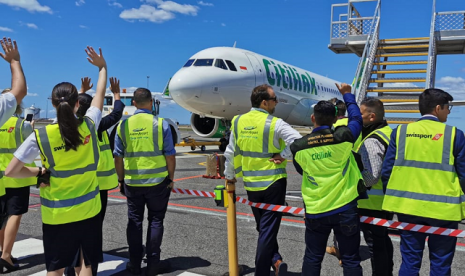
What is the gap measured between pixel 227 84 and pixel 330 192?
10.5 meters

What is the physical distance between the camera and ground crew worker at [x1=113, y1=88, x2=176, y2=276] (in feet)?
13.2

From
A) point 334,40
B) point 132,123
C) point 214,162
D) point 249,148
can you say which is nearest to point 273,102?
point 249,148

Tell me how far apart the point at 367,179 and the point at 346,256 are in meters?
0.73

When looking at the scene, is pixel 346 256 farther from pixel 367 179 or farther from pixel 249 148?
pixel 249 148

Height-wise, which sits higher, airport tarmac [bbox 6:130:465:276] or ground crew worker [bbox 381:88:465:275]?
ground crew worker [bbox 381:88:465:275]

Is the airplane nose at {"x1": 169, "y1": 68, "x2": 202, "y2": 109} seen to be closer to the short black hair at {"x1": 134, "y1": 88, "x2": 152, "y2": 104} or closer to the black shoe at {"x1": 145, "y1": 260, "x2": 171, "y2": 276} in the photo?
the short black hair at {"x1": 134, "y1": 88, "x2": 152, "y2": 104}

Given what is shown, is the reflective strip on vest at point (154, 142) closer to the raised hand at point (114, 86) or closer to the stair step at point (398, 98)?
the raised hand at point (114, 86)

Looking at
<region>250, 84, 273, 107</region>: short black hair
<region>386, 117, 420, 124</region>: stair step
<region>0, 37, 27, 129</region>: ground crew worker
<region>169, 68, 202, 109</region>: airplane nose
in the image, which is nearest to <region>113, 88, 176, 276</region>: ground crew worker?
<region>250, 84, 273, 107</region>: short black hair

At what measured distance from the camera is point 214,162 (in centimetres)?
1027

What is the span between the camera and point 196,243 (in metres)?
4.99

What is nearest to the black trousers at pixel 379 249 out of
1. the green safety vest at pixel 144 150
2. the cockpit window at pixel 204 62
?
the green safety vest at pixel 144 150

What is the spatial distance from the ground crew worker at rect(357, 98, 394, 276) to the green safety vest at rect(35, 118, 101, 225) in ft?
7.67

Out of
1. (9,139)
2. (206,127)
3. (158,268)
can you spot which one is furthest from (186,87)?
(158,268)

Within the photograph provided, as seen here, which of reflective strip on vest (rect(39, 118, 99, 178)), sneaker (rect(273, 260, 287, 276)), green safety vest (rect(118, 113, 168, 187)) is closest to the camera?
reflective strip on vest (rect(39, 118, 99, 178))
